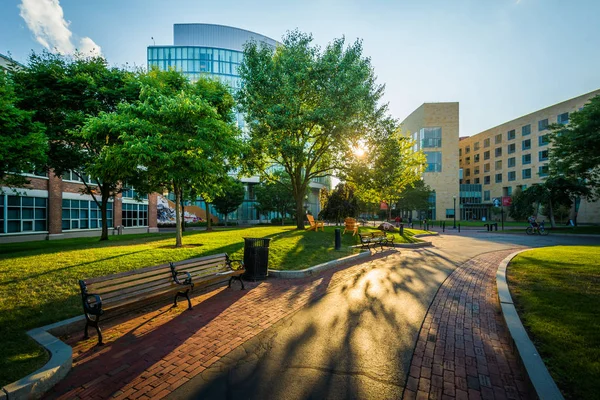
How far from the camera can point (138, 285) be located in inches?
206

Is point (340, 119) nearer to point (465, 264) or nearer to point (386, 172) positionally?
point (386, 172)

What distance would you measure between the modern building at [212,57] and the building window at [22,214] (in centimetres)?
2889

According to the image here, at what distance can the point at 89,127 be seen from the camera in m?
9.79

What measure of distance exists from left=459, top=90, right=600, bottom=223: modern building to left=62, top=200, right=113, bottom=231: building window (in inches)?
2348

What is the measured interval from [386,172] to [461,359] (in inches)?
607

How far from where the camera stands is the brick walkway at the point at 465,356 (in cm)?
306

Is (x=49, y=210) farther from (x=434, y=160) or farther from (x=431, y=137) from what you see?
(x=431, y=137)

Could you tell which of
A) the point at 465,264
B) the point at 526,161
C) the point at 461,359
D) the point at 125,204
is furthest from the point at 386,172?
the point at 526,161

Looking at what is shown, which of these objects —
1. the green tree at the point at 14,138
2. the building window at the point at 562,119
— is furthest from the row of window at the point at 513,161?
the green tree at the point at 14,138

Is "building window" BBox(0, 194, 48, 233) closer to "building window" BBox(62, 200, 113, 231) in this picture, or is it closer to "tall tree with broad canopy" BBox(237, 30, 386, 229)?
"building window" BBox(62, 200, 113, 231)

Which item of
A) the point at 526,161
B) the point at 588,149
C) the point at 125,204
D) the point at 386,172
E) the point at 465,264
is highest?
the point at 526,161

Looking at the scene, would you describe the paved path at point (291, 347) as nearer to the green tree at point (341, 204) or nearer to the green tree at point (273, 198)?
the green tree at point (341, 204)

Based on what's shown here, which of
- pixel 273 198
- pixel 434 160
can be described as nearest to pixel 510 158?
pixel 434 160

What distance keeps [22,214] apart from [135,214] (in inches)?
472
